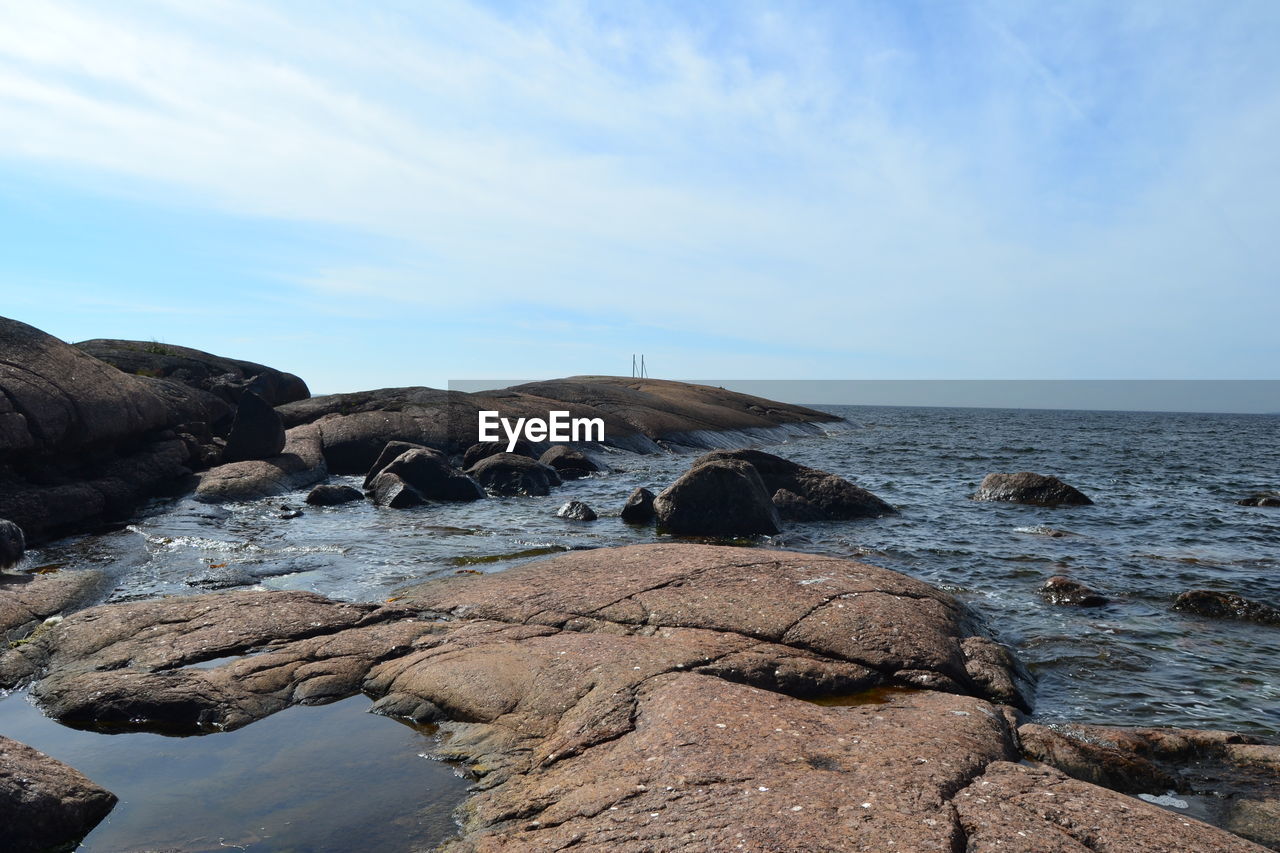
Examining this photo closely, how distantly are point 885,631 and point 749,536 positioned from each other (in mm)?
8115

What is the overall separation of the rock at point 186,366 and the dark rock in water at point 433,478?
19.0 feet

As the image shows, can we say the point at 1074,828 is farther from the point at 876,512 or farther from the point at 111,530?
the point at 111,530

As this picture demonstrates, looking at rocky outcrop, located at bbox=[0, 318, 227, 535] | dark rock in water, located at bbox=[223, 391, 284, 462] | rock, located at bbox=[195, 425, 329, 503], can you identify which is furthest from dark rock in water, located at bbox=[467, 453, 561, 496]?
rocky outcrop, located at bbox=[0, 318, 227, 535]

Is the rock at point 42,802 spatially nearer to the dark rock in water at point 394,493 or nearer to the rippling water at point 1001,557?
the rippling water at point 1001,557

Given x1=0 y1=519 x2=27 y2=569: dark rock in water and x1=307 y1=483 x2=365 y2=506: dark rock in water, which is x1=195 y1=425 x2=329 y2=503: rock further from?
x1=0 y1=519 x2=27 y2=569: dark rock in water

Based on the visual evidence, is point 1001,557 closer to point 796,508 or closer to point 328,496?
point 796,508

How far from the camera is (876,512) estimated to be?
18969 mm

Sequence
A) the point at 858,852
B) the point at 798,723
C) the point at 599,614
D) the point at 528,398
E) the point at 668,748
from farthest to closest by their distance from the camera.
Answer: the point at 528,398 → the point at 599,614 → the point at 798,723 → the point at 668,748 → the point at 858,852

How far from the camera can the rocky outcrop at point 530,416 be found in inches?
1101

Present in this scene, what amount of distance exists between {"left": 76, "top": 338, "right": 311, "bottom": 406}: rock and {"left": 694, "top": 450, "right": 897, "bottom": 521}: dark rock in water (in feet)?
49.5

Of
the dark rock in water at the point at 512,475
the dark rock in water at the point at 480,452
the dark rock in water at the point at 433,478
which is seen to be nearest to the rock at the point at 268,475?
the dark rock in water at the point at 433,478

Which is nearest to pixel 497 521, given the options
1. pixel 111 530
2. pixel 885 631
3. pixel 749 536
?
pixel 749 536

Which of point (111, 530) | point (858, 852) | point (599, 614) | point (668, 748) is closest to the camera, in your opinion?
point (858, 852)

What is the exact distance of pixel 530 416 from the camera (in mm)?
33594
